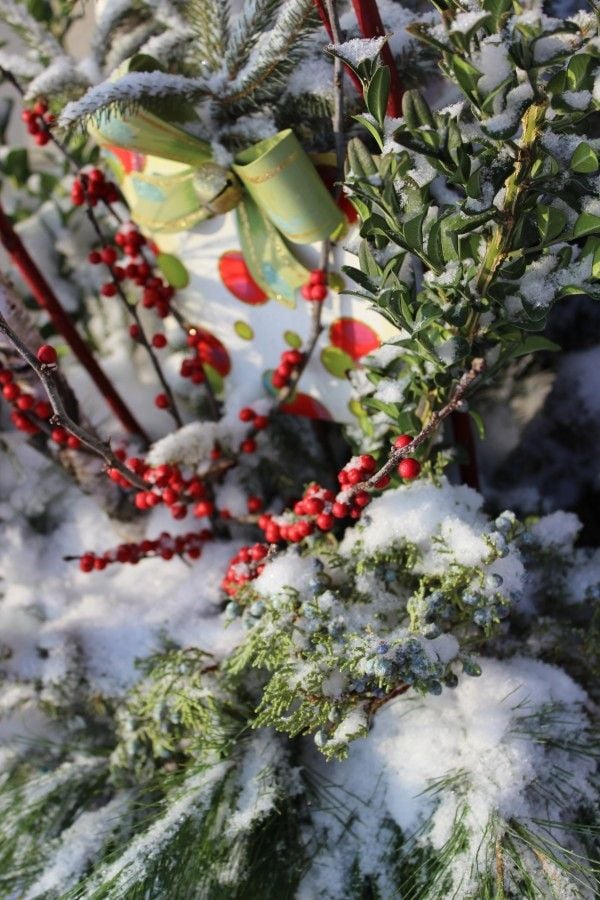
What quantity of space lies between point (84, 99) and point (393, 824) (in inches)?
23.6

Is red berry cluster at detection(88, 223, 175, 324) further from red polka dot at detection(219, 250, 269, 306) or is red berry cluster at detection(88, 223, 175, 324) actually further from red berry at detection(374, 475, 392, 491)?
red berry at detection(374, 475, 392, 491)

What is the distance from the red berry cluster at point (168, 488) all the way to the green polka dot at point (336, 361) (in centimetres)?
17

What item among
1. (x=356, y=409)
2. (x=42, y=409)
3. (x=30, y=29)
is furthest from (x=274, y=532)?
(x=30, y=29)

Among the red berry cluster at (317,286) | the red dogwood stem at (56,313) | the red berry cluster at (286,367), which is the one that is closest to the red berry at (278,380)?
the red berry cluster at (286,367)

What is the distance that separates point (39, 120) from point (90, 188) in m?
0.07

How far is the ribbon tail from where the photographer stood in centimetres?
62

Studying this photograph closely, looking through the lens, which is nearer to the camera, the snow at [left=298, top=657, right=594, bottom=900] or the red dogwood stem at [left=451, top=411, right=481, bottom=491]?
the snow at [left=298, top=657, right=594, bottom=900]

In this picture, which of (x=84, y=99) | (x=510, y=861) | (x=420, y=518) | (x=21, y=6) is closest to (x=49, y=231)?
(x=21, y=6)

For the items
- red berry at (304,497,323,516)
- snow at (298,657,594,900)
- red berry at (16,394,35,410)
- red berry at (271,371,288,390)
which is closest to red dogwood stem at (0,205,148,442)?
red berry at (16,394,35,410)

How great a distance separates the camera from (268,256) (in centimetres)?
64

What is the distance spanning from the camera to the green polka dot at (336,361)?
0.67 m

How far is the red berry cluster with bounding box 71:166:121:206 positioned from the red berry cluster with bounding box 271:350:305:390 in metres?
0.23

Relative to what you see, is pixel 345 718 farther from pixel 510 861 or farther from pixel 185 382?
pixel 185 382

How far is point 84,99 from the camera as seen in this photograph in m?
0.49
